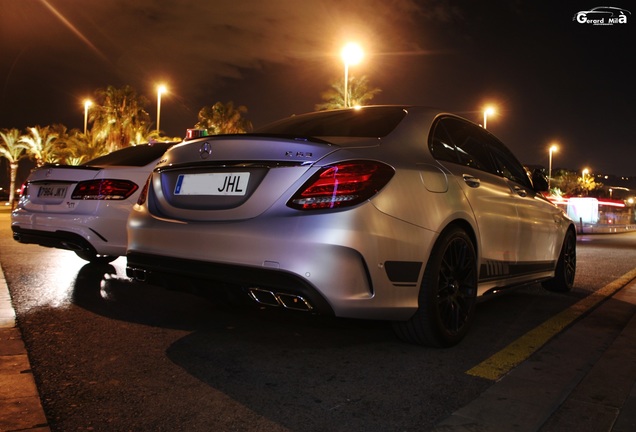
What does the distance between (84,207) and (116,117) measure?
41.8 m

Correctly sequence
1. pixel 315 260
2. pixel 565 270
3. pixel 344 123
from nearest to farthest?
pixel 315 260 → pixel 344 123 → pixel 565 270

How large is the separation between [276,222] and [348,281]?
1.61 feet

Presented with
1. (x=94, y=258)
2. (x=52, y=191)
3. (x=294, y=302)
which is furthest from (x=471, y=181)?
(x=94, y=258)

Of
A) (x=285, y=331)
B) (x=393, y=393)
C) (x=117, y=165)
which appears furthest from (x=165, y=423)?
(x=117, y=165)

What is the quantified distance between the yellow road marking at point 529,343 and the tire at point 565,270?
292 millimetres

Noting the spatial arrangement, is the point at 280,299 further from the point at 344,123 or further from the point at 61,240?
the point at 61,240

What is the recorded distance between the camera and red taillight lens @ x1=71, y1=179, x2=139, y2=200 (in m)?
5.55

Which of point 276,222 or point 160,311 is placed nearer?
point 276,222

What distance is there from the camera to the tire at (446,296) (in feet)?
11.4

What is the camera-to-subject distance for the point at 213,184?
134 inches

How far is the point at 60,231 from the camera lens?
555 cm

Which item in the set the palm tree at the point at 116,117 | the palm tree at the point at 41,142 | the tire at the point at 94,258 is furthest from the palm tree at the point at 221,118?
the tire at the point at 94,258

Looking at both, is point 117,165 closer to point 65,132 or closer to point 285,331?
point 285,331

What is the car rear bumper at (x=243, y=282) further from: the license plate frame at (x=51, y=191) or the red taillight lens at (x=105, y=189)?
the license plate frame at (x=51, y=191)
